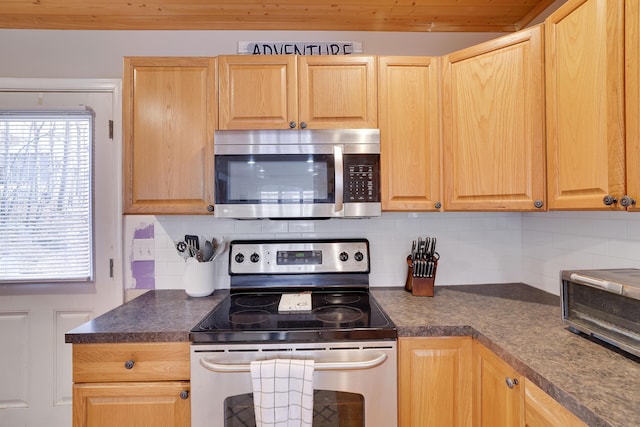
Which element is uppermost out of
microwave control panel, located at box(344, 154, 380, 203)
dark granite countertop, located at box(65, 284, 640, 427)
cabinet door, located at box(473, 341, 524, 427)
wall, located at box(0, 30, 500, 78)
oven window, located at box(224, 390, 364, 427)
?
Answer: wall, located at box(0, 30, 500, 78)

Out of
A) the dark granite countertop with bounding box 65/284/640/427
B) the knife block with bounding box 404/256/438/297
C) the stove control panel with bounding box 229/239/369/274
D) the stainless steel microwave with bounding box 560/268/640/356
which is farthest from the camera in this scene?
the stove control panel with bounding box 229/239/369/274

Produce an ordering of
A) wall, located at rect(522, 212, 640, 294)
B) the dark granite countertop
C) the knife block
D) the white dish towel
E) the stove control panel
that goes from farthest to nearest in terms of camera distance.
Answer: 1. the stove control panel
2. the knife block
3. wall, located at rect(522, 212, 640, 294)
4. the white dish towel
5. the dark granite countertop

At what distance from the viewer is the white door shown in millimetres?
1875

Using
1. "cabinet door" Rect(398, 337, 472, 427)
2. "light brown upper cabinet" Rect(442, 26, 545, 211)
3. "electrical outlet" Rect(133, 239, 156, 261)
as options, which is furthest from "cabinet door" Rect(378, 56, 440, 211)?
"electrical outlet" Rect(133, 239, 156, 261)

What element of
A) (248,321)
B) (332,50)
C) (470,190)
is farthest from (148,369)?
(332,50)

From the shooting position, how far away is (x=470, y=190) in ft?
5.01

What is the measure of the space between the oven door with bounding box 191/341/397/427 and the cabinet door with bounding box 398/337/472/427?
0.17ft

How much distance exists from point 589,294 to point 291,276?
4.30 feet

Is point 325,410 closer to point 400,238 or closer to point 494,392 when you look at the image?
point 494,392

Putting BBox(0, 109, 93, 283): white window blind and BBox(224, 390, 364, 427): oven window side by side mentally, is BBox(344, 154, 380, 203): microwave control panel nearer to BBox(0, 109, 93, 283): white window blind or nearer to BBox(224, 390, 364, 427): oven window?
BBox(224, 390, 364, 427): oven window

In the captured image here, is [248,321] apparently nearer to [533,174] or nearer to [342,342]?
[342,342]

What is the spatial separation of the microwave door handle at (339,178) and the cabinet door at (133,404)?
97 cm

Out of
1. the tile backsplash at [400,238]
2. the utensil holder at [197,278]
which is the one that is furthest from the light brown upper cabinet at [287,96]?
the utensil holder at [197,278]

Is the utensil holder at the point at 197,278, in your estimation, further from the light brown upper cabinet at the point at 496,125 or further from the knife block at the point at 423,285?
the light brown upper cabinet at the point at 496,125
